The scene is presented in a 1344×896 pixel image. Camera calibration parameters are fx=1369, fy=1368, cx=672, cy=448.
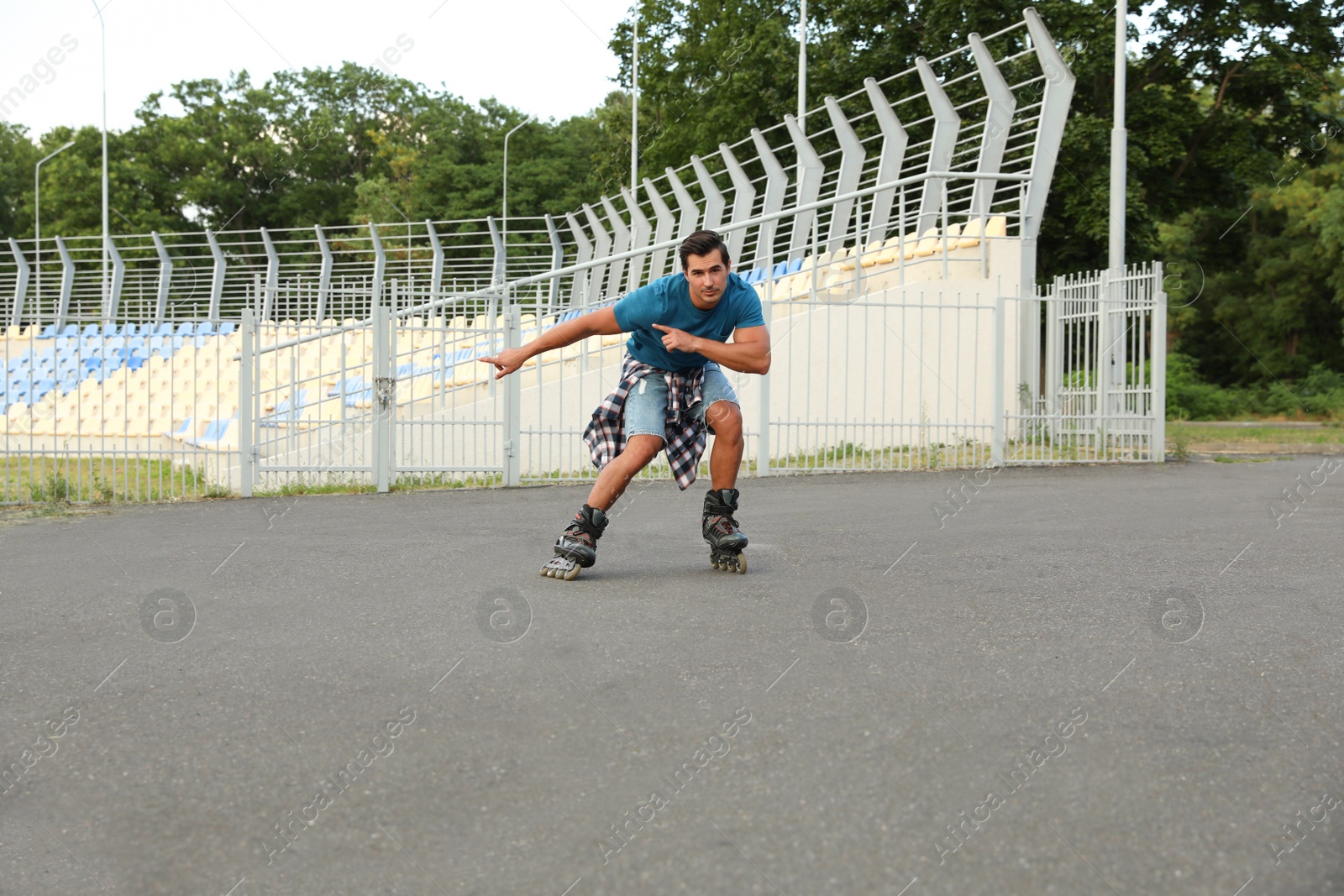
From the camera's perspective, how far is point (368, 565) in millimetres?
6488

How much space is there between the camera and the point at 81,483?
1080cm

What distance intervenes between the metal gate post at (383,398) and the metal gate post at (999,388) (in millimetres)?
5517

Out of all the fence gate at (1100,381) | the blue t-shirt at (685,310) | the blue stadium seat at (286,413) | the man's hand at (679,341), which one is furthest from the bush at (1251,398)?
the man's hand at (679,341)

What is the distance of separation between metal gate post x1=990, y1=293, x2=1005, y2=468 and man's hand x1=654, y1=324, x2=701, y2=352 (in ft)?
26.1

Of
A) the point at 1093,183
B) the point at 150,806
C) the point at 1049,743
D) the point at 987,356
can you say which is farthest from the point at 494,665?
the point at 1093,183

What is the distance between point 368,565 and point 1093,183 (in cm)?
1882

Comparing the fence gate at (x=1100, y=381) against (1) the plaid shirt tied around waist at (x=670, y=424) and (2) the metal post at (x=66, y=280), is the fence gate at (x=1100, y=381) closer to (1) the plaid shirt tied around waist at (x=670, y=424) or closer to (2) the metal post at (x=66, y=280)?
(1) the plaid shirt tied around waist at (x=670, y=424)

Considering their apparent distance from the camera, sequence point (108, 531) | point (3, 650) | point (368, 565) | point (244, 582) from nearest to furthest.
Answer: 1. point (3, 650)
2. point (244, 582)
3. point (368, 565)
4. point (108, 531)

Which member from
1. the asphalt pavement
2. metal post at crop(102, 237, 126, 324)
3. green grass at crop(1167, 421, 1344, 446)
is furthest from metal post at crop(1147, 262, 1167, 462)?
metal post at crop(102, 237, 126, 324)

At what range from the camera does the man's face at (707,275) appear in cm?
547

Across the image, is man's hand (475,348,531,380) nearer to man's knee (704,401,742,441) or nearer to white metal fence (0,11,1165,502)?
man's knee (704,401,742,441)

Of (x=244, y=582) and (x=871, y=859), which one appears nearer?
(x=871, y=859)

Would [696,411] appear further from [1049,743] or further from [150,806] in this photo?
[150,806]

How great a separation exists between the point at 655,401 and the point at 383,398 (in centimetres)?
574
